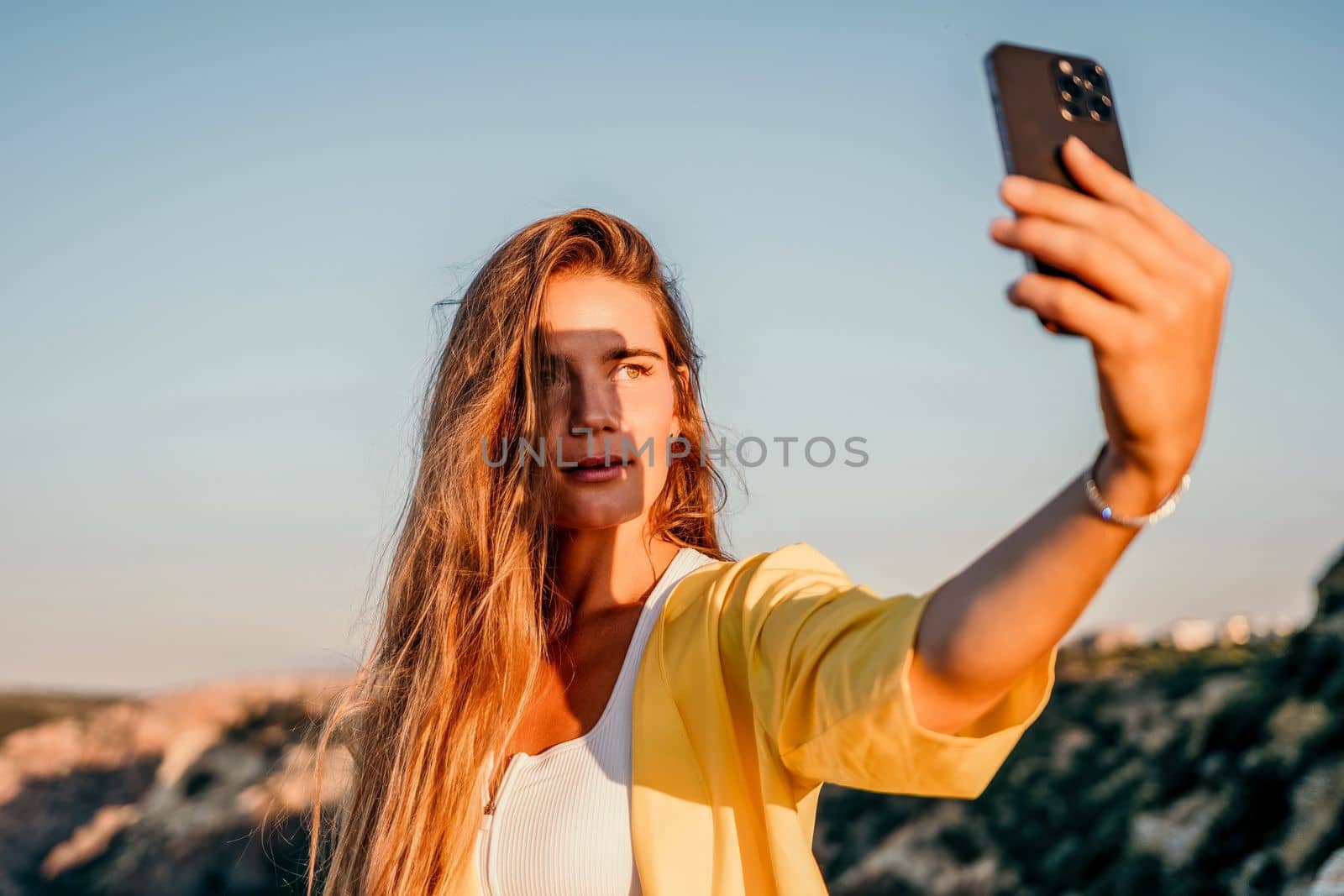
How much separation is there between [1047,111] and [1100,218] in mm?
186

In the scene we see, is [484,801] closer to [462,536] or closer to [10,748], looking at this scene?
[462,536]

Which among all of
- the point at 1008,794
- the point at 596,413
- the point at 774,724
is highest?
the point at 596,413

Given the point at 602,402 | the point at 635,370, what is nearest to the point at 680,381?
the point at 635,370

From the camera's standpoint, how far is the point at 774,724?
1721 millimetres

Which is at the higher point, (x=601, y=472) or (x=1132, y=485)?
(x=601, y=472)

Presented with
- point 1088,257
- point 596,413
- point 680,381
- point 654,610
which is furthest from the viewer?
point 680,381

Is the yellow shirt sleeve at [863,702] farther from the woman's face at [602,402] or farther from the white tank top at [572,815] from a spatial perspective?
the woman's face at [602,402]

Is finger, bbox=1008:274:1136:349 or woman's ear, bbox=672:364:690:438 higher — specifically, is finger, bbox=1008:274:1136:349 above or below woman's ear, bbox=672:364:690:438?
below

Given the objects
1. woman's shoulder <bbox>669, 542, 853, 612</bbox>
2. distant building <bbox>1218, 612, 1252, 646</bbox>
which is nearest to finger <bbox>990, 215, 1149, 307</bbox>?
woman's shoulder <bbox>669, 542, 853, 612</bbox>

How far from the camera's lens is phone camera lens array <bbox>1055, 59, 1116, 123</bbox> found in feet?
3.98

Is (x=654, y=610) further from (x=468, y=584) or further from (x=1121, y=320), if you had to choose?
(x=1121, y=320)

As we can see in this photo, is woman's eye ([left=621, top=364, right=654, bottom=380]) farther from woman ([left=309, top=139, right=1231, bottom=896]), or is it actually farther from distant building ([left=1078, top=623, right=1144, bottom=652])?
distant building ([left=1078, top=623, right=1144, bottom=652])

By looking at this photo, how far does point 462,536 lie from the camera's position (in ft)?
9.23

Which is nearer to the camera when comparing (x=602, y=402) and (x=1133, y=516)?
(x=1133, y=516)
